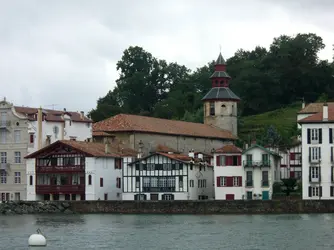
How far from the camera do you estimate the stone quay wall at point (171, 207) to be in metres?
86.6

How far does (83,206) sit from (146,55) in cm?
7735

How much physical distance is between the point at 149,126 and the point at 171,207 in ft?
84.4

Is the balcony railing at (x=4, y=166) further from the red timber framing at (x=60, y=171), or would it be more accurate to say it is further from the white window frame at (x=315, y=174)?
the white window frame at (x=315, y=174)

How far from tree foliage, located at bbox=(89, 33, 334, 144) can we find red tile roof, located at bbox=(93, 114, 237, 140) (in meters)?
18.1

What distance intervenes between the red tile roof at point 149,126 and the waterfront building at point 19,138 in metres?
6.50

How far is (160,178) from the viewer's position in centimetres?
10156

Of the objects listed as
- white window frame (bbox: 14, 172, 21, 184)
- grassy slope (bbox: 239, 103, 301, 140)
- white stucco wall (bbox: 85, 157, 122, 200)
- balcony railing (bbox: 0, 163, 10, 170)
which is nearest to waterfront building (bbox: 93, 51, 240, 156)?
grassy slope (bbox: 239, 103, 301, 140)

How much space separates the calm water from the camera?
6288 cm

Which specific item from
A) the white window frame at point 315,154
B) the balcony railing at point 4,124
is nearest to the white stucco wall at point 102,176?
the balcony railing at point 4,124

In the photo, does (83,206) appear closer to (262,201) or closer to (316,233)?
(262,201)

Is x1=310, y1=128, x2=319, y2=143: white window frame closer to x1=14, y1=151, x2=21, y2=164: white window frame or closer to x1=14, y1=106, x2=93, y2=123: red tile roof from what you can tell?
x1=14, y1=106, x2=93, y2=123: red tile roof

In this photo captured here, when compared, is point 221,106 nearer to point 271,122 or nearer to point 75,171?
point 271,122

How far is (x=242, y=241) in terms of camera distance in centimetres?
6456

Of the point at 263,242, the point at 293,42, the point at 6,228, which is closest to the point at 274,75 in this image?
the point at 293,42
